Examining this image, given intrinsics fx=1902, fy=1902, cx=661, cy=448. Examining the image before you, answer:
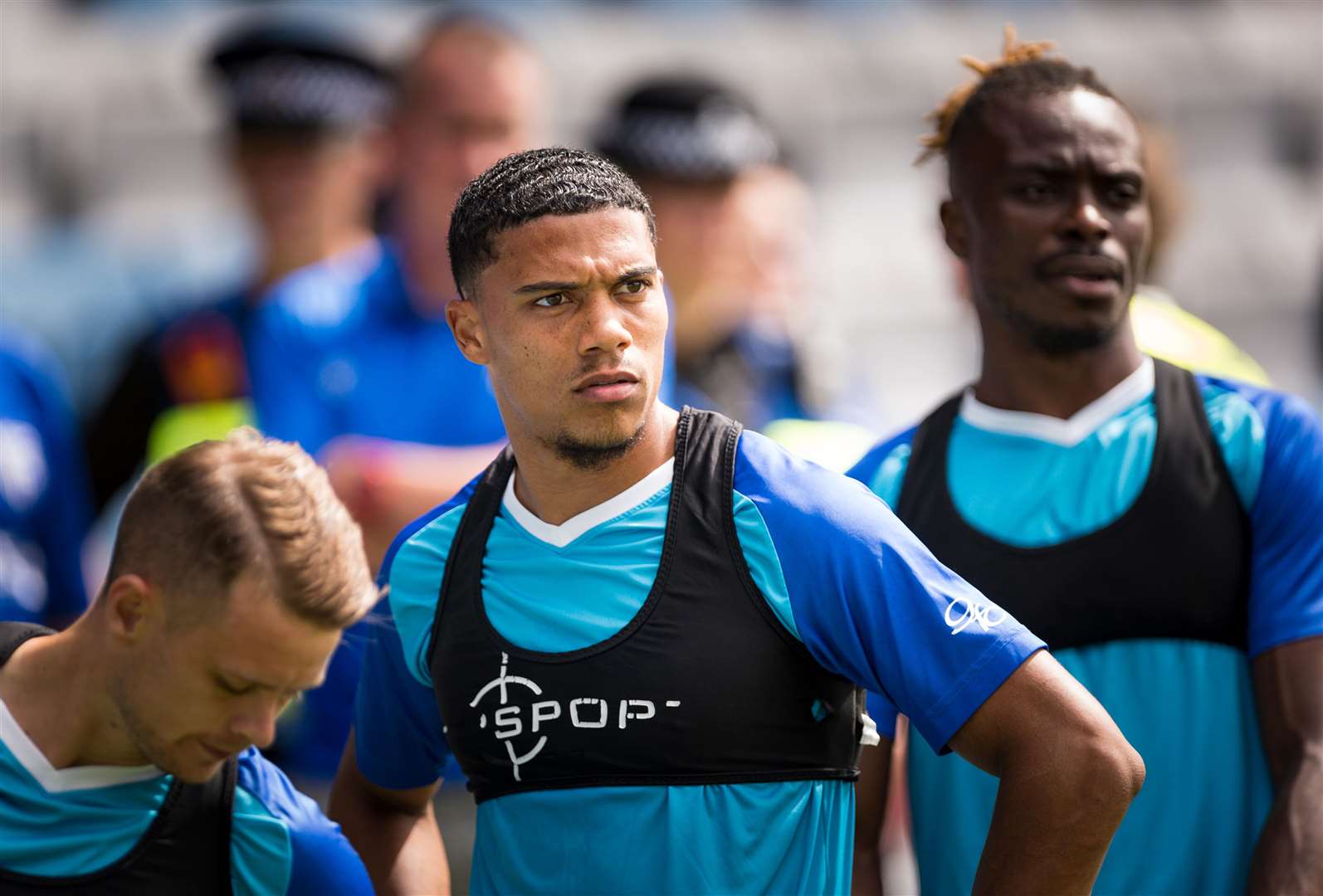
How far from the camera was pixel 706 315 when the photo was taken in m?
6.66

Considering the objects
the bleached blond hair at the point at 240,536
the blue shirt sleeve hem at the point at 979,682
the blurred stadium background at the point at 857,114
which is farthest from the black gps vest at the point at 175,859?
the blurred stadium background at the point at 857,114

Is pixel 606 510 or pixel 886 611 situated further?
pixel 606 510

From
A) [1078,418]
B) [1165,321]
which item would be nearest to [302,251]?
[1165,321]

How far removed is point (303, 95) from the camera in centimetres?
627

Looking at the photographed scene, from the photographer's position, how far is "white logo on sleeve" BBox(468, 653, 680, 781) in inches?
113

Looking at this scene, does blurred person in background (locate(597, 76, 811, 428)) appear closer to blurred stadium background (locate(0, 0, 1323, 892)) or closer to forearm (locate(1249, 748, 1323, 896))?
forearm (locate(1249, 748, 1323, 896))

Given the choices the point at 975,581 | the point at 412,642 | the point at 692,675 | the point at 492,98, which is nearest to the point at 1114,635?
the point at 975,581

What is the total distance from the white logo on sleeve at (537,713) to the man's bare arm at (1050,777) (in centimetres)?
49

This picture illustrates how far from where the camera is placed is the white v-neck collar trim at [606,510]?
2990 millimetres

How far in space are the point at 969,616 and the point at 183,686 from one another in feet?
3.95

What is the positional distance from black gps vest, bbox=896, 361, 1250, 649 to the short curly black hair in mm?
931

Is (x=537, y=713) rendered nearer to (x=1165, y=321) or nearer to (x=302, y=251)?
(x=1165, y=321)

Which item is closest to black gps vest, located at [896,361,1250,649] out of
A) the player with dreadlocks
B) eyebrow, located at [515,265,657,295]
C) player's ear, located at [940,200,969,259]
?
the player with dreadlocks

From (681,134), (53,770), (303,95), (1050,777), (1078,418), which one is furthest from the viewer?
(681,134)
